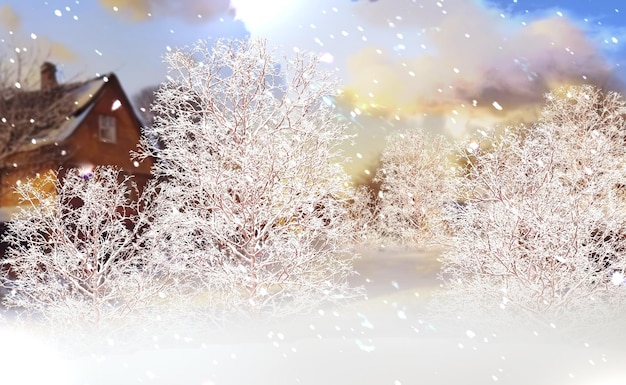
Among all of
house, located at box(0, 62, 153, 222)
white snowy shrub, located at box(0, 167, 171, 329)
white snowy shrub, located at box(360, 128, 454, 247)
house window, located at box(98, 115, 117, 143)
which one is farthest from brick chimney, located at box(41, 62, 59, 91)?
white snowy shrub, located at box(360, 128, 454, 247)

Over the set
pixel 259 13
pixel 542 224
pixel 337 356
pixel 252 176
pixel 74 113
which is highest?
pixel 259 13

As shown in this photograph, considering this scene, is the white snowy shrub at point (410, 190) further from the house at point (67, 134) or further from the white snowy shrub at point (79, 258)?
the house at point (67, 134)

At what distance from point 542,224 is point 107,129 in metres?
4.80

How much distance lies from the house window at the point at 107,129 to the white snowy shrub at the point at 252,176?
5.08ft

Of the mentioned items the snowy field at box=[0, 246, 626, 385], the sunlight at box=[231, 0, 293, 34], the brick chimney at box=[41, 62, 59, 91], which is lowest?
the snowy field at box=[0, 246, 626, 385]

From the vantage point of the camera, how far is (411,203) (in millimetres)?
6734

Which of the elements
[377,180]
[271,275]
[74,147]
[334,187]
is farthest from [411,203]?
[74,147]

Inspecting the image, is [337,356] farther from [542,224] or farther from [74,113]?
[74,113]

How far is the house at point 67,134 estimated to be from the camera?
5.95 meters

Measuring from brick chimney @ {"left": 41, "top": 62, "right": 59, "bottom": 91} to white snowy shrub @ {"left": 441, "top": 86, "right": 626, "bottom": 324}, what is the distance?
4365 mm

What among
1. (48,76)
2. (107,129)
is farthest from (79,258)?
(48,76)

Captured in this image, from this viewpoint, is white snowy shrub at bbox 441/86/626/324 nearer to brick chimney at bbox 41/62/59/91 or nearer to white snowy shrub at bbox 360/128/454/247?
white snowy shrub at bbox 360/128/454/247

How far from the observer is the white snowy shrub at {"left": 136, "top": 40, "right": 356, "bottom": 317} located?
536cm

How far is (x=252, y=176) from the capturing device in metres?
5.37
